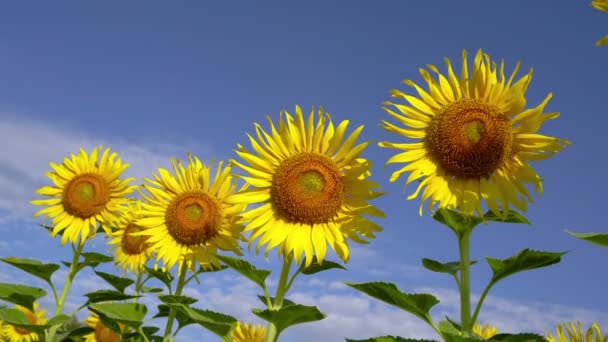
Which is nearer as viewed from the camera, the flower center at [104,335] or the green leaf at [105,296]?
the green leaf at [105,296]

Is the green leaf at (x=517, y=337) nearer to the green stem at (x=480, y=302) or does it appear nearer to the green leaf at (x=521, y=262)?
the green stem at (x=480, y=302)

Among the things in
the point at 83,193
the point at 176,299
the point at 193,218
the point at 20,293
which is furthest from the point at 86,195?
the point at 176,299

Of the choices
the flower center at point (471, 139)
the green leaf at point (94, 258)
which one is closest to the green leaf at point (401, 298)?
the flower center at point (471, 139)

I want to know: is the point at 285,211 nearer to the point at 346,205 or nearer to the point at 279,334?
the point at 346,205

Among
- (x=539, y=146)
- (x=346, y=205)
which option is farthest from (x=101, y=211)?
(x=539, y=146)

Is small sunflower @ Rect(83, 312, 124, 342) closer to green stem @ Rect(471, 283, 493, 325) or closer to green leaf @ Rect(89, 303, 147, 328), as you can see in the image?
green leaf @ Rect(89, 303, 147, 328)

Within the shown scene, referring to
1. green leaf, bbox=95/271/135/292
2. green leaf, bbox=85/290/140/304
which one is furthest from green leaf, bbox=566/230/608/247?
green leaf, bbox=95/271/135/292
